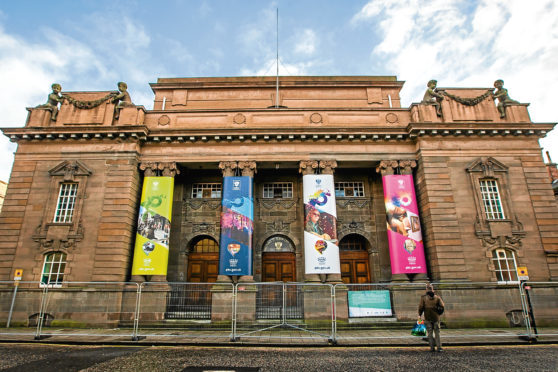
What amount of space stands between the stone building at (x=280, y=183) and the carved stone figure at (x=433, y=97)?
321 millimetres

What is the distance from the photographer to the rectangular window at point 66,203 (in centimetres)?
1662

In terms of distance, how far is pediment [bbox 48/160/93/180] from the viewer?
1695cm

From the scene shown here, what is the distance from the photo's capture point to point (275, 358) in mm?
8383

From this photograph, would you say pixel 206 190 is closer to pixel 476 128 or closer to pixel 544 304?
pixel 476 128

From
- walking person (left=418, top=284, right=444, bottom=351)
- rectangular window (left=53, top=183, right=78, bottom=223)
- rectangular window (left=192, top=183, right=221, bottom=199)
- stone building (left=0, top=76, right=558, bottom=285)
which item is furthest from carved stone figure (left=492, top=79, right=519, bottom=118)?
rectangular window (left=53, top=183, right=78, bottom=223)

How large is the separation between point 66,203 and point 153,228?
5214mm

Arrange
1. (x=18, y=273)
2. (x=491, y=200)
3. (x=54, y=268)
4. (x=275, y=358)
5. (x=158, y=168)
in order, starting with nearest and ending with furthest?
(x=275, y=358)
(x=18, y=273)
(x=54, y=268)
(x=491, y=200)
(x=158, y=168)

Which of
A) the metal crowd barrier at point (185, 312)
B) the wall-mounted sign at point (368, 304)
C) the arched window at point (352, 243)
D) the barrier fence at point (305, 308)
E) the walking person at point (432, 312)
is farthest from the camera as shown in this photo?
the arched window at point (352, 243)

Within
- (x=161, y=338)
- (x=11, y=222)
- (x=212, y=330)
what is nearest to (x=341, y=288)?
(x=212, y=330)

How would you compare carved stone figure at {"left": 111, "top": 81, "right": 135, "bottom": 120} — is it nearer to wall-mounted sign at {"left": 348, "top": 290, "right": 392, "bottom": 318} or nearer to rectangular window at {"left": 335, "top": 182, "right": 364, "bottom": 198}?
rectangular window at {"left": 335, "top": 182, "right": 364, "bottom": 198}

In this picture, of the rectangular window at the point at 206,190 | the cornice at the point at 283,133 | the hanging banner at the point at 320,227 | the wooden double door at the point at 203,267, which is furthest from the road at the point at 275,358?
the cornice at the point at 283,133

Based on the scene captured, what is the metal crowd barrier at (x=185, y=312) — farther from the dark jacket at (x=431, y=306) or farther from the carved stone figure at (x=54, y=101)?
the carved stone figure at (x=54, y=101)

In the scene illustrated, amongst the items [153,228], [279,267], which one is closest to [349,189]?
[279,267]

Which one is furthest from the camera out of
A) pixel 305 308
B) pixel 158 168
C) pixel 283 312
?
pixel 158 168
